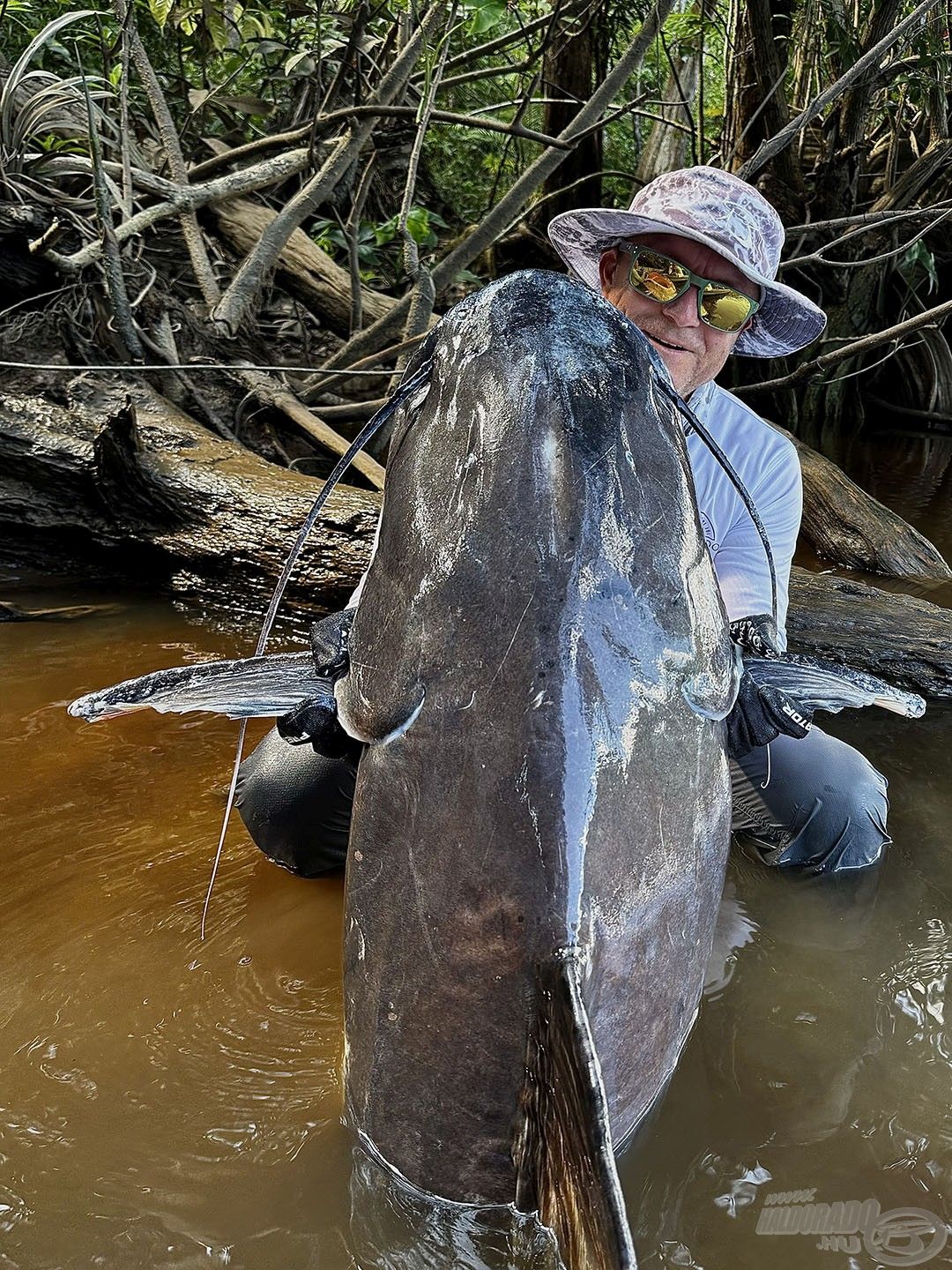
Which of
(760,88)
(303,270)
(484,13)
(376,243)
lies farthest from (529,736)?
(376,243)

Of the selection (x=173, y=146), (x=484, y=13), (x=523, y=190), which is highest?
(x=484, y=13)

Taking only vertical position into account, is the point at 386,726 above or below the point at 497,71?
below

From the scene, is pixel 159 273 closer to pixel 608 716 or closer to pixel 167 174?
pixel 167 174

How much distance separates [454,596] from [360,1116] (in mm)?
901

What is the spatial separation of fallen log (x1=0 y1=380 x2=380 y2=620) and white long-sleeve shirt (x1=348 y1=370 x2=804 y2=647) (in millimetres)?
1739

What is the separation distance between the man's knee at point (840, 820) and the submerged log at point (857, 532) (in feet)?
9.33

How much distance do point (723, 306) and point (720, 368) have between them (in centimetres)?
17

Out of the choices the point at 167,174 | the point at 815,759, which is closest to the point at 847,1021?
the point at 815,759

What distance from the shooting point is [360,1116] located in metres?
1.67

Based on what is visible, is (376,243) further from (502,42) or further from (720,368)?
(720,368)

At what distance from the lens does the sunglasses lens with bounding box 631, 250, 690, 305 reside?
87.5 inches

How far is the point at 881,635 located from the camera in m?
3.48

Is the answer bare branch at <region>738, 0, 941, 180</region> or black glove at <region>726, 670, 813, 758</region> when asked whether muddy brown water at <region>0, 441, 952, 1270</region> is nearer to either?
black glove at <region>726, 670, 813, 758</region>

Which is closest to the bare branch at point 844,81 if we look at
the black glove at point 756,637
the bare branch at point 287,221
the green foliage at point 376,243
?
the bare branch at point 287,221
